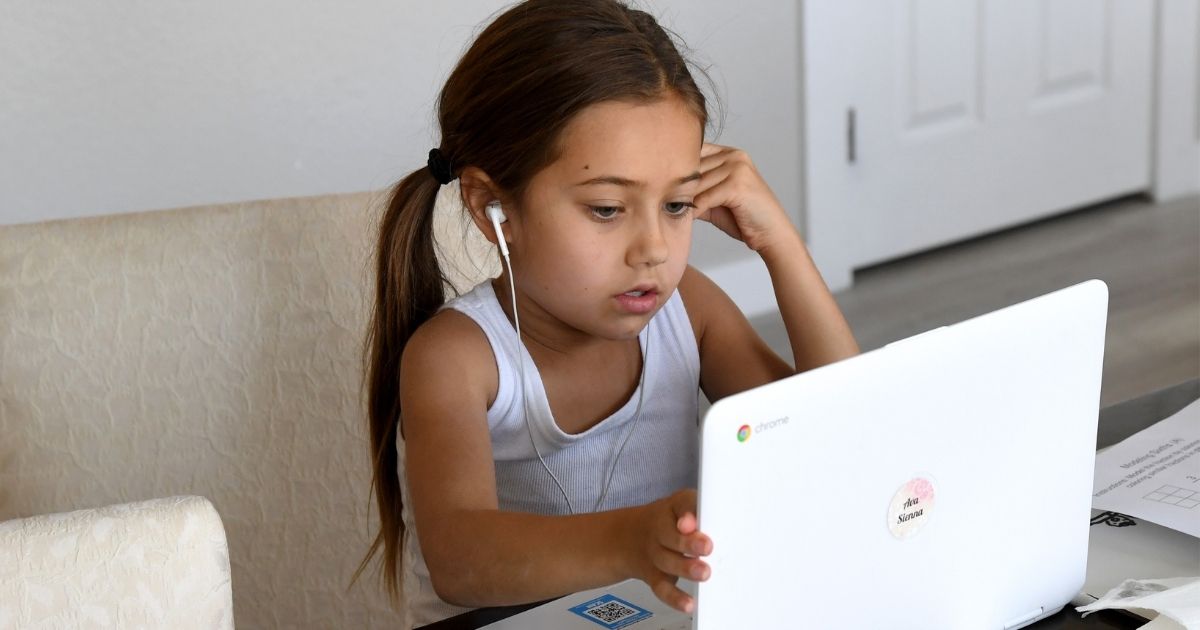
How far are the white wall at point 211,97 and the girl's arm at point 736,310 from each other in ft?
4.12

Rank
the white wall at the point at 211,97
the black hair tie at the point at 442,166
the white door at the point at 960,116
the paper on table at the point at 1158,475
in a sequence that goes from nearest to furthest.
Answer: the paper on table at the point at 1158,475 → the black hair tie at the point at 442,166 → the white wall at the point at 211,97 → the white door at the point at 960,116

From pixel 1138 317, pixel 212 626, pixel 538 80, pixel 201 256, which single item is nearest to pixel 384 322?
pixel 201 256

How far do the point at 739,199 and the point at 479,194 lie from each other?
0.23 metres

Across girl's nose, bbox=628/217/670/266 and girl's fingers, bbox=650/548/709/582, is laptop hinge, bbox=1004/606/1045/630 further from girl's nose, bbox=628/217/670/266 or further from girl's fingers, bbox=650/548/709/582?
girl's nose, bbox=628/217/670/266

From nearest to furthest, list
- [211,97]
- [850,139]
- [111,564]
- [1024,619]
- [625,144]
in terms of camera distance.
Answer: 1. [111,564]
2. [1024,619]
3. [625,144]
4. [211,97]
5. [850,139]

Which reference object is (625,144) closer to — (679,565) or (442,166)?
(442,166)

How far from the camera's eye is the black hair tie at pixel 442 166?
1142 millimetres

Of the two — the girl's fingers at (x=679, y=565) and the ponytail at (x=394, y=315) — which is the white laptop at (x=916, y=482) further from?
the ponytail at (x=394, y=315)

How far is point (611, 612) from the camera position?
2.80 ft

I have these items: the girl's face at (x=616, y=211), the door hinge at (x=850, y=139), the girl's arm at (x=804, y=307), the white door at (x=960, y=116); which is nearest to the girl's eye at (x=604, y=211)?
the girl's face at (x=616, y=211)

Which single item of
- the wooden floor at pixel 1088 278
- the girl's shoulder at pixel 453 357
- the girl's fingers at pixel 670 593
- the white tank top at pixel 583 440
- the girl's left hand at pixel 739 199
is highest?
the girl's left hand at pixel 739 199

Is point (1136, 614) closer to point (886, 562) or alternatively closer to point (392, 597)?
point (886, 562)

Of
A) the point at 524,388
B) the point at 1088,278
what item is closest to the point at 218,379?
the point at 524,388

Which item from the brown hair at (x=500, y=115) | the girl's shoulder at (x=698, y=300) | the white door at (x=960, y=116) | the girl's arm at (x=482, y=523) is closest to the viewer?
the girl's arm at (x=482, y=523)
